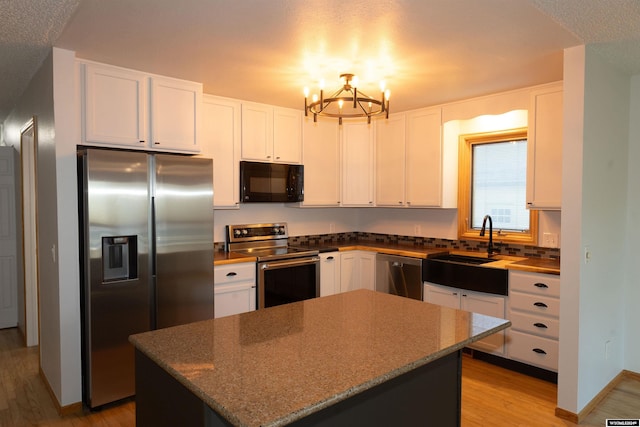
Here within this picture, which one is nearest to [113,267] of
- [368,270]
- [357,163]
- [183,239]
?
[183,239]

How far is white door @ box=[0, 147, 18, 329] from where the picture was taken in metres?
4.67

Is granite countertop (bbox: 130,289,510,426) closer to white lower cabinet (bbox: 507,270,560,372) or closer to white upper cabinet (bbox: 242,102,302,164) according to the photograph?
white lower cabinet (bbox: 507,270,560,372)

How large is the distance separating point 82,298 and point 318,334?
6.45ft

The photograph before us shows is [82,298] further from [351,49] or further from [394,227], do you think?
[394,227]

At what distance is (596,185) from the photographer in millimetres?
2896

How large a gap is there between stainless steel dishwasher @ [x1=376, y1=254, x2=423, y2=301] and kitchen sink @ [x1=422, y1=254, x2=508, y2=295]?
0.10 metres

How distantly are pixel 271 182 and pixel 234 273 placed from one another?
1092mm

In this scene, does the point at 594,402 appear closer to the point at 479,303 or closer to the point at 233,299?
the point at 479,303

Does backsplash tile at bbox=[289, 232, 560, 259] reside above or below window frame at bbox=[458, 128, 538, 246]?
below

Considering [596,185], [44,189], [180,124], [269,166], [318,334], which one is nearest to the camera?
[318,334]

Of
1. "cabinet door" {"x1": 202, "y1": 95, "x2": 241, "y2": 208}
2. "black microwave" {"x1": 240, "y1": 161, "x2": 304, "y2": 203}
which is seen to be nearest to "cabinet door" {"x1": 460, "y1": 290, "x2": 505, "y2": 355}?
"black microwave" {"x1": 240, "y1": 161, "x2": 304, "y2": 203}

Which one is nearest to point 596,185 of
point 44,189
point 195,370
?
point 195,370

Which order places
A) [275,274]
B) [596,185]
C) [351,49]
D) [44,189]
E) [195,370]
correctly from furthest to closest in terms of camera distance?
[275,274]
[44,189]
[596,185]
[351,49]
[195,370]

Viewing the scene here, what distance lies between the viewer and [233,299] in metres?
3.68
